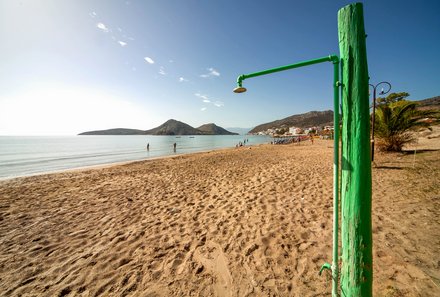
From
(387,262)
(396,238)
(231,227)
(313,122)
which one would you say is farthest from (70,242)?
(313,122)

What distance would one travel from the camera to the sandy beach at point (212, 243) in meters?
2.49

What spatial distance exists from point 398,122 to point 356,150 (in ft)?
39.8

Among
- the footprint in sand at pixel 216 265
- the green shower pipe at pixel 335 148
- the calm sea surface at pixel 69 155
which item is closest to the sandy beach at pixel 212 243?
the footprint in sand at pixel 216 265

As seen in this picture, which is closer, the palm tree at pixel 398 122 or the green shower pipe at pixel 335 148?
the green shower pipe at pixel 335 148

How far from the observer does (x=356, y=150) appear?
5.19 feet

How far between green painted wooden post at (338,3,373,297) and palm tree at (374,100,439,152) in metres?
11.7

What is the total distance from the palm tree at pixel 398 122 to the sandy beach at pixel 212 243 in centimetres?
487

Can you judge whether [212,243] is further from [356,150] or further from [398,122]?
[398,122]

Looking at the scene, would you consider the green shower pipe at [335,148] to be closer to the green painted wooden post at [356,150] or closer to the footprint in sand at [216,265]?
the green painted wooden post at [356,150]

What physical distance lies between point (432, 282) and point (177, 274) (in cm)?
336

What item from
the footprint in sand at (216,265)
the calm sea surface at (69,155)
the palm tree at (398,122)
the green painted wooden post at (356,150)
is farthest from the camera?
the calm sea surface at (69,155)

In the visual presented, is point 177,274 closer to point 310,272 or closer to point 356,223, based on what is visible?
point 310,272

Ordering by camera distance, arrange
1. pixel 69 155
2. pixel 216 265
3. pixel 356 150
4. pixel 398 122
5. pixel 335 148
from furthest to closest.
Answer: pixel 69 155
pixel 398 122
pixel 216 265
pixel 335 148
pixel 356 150

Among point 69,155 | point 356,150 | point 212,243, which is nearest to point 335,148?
point 356,150
